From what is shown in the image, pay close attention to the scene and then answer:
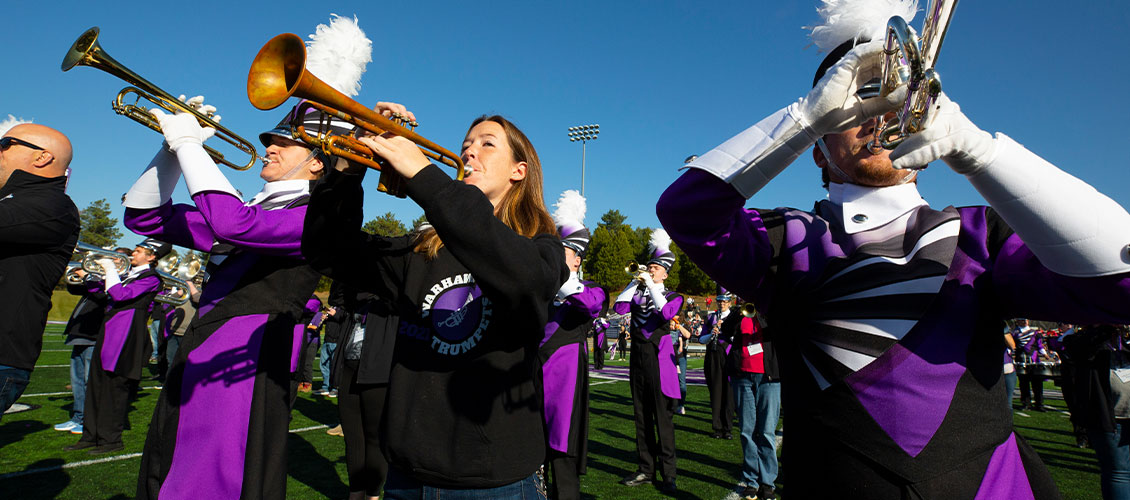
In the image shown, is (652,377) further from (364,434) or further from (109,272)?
(109,272)

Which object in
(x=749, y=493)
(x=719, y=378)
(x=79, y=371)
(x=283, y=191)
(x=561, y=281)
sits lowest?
(x=749, y=493)

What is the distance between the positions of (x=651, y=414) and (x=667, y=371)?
59cm

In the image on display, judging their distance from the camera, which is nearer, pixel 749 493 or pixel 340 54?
pixel 340 54

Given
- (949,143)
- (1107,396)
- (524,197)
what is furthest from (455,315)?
(1107,396)

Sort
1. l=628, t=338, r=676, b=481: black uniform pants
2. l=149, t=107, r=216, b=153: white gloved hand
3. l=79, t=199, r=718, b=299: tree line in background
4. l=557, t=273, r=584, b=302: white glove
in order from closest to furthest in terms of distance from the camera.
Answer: l=149, t=107, r=216, b=153: white gloved hand, l=557, t=273, r=584, b=302: white glove, l=628, t=338, r=676, b=481: black uniform pants, l=79, t=199, r=718, b=299: tree line in background

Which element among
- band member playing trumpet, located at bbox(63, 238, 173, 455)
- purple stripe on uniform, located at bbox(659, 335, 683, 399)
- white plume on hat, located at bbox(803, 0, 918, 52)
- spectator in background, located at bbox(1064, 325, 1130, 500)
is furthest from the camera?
band member playing trumpet, located at bbox(63, 238, 173, 455)

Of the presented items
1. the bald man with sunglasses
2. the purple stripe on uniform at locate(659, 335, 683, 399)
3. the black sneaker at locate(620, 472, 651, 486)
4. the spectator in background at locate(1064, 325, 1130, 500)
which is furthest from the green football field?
the bald man with sunglasses

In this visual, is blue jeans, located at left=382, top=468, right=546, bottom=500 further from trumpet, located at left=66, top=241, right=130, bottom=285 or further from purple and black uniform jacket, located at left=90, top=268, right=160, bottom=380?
trumpet, located at left=66, top=241, right=130, bottom=285

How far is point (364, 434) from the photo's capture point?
527 cm

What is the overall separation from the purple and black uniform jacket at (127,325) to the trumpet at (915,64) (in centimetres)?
882

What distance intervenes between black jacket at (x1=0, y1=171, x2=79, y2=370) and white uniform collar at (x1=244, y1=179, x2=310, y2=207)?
1.56 m

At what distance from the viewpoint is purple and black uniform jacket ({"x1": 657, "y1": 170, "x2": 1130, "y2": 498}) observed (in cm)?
148

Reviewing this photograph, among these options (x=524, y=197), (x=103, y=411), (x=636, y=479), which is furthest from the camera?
(x=103, y=411)

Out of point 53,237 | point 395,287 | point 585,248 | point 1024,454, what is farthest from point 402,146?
point 585,248
